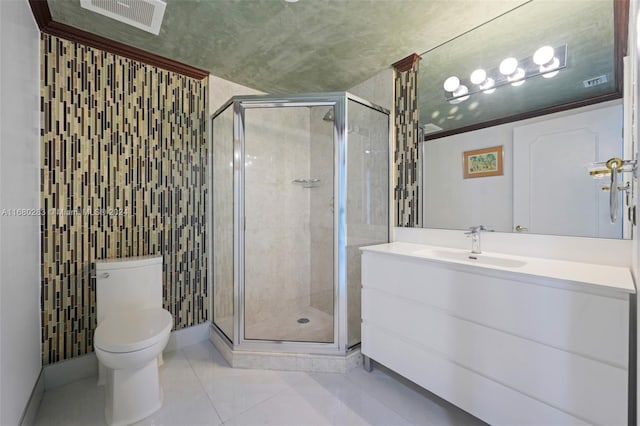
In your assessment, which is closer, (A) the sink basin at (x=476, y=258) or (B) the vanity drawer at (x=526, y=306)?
(B) the vanity drawer at (x=526, y=306)

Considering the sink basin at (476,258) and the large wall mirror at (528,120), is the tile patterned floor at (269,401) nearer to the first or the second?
the sink basin at (476,258)

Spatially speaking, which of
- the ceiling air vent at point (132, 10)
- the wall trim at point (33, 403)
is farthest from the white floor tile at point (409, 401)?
the ceiling air vent at point (132, 10)

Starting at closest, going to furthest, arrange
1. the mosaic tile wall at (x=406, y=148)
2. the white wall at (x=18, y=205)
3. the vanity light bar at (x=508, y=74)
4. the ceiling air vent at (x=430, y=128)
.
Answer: the white wall at (x=18, y=205) < the vanity light bar at (x=508, y=74) < the ceiling air vent at (x=430, y=128) < the mosaic tile wall at (x=406, y=148)

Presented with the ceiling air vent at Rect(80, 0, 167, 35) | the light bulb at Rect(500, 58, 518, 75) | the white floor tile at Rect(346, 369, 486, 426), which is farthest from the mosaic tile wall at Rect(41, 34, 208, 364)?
the light bulb at Rect(500, 58, 518, 75)

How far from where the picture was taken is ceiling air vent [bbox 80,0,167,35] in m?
1.59

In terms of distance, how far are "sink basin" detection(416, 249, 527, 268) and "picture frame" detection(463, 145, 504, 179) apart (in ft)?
Answer: 1.67

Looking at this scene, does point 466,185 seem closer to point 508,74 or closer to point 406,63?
point 508,74

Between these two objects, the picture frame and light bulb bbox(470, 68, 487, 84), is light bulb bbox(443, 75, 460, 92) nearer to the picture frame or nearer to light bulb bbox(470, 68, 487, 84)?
light bulb bbox(470, 68, 487, 84)

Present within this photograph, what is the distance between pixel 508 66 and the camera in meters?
1.73

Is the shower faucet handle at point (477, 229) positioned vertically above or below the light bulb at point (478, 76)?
below

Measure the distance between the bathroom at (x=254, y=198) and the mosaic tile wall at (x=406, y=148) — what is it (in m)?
0.01

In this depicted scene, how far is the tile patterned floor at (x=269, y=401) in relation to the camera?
1.51 m

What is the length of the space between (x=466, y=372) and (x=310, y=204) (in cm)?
182

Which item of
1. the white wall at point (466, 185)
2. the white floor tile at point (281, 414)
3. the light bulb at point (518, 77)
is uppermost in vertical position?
the light bulb at point (518, 77)
